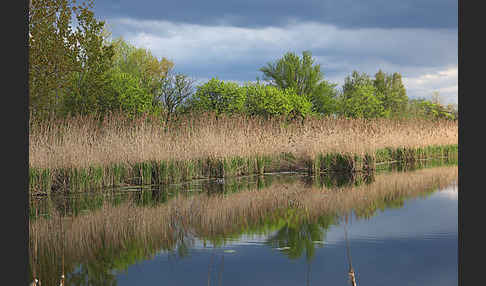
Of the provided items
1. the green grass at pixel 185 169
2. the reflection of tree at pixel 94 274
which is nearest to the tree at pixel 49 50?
the green grass at pixel 185 169

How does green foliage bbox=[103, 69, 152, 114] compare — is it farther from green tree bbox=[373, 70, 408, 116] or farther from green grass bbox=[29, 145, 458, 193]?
green tree bbox=[373, 70, 408, 116]

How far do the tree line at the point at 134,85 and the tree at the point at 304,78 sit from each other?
0.07 metres

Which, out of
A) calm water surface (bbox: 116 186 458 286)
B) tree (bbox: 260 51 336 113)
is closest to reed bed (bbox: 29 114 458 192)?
calm water surface (bbox: 116 186 458 286)

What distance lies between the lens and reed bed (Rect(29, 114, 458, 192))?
857 centimetres

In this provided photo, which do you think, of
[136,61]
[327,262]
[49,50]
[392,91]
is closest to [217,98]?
[49,50]

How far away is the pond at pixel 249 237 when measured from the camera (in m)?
3.66

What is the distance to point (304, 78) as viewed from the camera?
32344mm

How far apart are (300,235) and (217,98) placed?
1567cm

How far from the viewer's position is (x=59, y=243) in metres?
4.73

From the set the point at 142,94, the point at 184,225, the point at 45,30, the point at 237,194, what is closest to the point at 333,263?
the point at 184,225

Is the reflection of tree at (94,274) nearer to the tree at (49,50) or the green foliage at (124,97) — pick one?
the tree at (49,50)

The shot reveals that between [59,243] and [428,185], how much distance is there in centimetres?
699

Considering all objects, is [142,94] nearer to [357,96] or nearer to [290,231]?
[290,231]

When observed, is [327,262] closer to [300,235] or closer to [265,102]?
[300,235]
